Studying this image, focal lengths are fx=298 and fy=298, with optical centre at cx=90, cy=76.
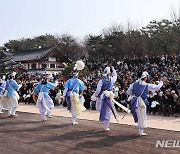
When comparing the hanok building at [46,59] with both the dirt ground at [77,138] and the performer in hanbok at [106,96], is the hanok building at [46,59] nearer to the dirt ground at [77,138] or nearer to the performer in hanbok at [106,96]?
the dirt ground at [77,138]

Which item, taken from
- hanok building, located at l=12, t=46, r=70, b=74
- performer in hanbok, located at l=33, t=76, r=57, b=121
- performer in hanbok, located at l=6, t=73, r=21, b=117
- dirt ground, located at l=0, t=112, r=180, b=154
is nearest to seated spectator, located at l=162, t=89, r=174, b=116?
dirt ground, located at l=0, t=112, r=180, b=154

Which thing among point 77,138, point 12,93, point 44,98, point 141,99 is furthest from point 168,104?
point 12,93

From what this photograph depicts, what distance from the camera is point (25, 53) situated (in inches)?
1768

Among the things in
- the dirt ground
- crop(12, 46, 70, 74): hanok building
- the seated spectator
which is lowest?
the dirt ground

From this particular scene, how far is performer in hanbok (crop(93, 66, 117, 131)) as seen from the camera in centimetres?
823

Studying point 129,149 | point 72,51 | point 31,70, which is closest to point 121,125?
point 129,149

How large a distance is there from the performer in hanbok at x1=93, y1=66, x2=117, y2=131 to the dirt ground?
0.40 metres

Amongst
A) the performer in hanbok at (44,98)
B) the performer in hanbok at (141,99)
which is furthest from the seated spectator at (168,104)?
the performer in hanbok at (44,98)

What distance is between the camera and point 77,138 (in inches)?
293

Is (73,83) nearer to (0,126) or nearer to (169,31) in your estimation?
(0,126)

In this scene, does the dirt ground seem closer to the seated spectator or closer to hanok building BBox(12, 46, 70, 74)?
the seated spectator

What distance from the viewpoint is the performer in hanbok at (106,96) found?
8.23m

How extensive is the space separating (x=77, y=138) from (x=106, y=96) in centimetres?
149

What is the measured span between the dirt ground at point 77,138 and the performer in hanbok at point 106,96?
15.8 inches
